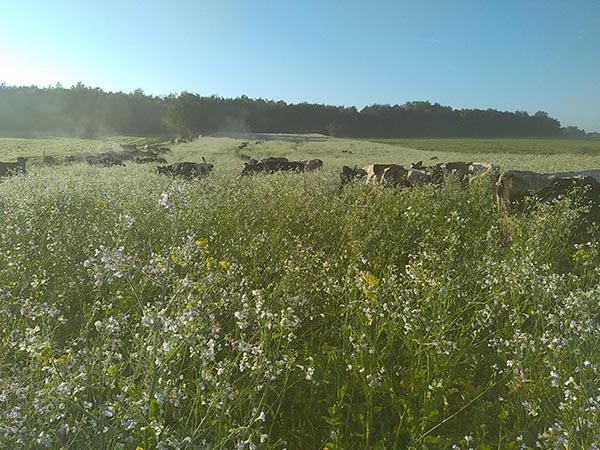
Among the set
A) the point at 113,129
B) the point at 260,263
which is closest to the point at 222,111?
the point at 113,129

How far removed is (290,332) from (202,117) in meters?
72.4

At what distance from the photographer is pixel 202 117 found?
70.5 meters

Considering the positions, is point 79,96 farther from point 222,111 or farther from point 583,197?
point 583,197

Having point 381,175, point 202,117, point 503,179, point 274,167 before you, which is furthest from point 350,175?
point 202,117

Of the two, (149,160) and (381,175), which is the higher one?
(381,175)

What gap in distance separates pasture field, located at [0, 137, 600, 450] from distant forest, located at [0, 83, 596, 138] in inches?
2427

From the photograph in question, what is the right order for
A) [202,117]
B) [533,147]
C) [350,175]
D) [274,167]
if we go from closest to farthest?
[350,175] < [274,167] < [533,147] < [202,117]

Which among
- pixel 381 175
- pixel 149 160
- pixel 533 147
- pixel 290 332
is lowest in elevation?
pixel 290 332

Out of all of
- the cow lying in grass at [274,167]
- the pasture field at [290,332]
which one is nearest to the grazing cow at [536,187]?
the pasture field at [290,332]

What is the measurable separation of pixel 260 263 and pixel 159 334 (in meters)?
2.89

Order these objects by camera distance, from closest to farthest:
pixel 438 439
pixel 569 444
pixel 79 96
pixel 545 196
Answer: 1. pixel 569 444
2. pixel 438 439
3. pixel 545 196
4. pixel 79 96

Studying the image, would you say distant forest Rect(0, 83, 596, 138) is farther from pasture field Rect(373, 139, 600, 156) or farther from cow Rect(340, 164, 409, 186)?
cow Rect(340, 164, 409, 186)

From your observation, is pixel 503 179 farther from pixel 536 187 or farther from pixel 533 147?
pixel 533 147

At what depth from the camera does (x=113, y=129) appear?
244ft
